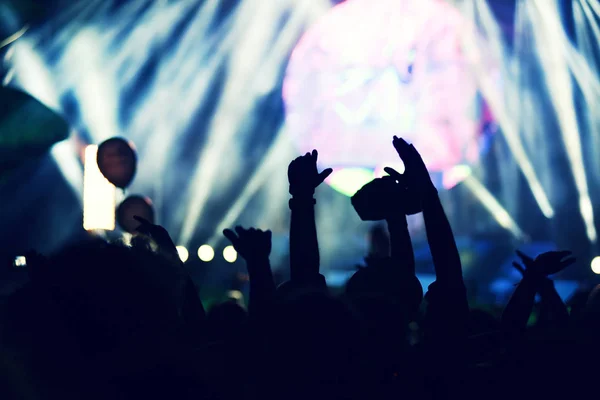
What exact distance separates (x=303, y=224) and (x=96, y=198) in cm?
305

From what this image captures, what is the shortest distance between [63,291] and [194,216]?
8.31m

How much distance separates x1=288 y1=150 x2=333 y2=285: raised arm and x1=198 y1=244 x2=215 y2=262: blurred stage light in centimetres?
609

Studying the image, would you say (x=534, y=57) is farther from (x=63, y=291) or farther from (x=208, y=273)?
(x=63, y=291)

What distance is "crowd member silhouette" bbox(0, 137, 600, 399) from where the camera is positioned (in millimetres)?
1005

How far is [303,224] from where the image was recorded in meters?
1.74

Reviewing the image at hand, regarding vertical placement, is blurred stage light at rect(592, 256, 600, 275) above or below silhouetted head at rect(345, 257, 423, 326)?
below

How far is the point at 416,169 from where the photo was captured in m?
1.57

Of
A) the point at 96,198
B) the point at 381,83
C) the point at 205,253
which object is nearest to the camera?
the point at 96,198

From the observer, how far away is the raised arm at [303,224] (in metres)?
1.65

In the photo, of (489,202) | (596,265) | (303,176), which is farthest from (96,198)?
(489,202)

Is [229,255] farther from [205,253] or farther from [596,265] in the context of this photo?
[596,265]

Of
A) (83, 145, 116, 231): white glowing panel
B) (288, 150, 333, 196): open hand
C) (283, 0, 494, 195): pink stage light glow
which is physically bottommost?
(288, 150, 333, 196): open hand

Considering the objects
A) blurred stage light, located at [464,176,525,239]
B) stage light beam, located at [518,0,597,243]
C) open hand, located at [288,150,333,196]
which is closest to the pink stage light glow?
stage light beam, located at [518,0,597,243]

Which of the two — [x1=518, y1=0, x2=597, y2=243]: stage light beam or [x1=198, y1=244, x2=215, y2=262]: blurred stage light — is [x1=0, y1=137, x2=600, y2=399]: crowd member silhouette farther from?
[x1=518, y1=0, x2=597, y2=243]: stage light beam
